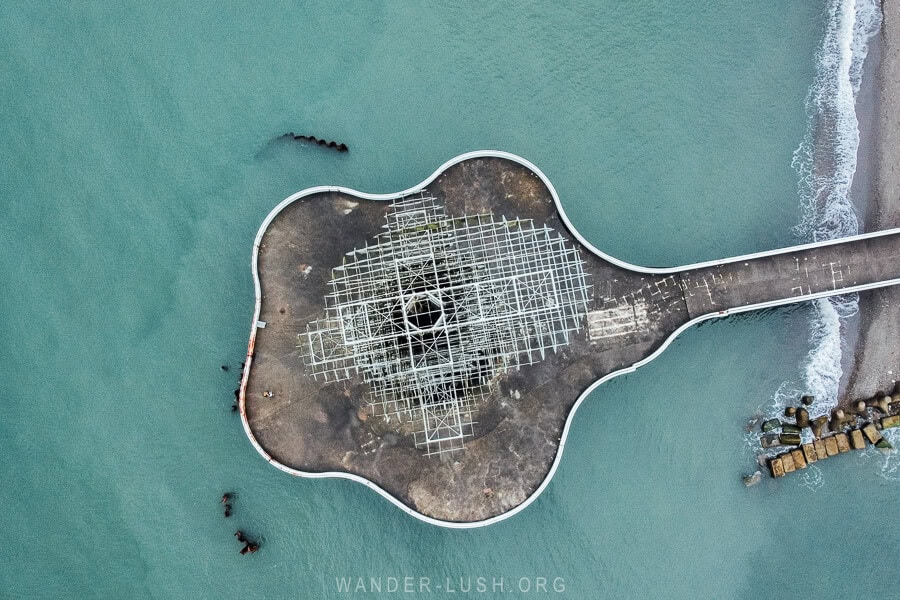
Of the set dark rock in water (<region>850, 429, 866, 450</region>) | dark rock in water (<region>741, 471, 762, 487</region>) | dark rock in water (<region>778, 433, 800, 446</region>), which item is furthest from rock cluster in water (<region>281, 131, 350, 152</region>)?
dark rock in water (<region>850, 429, 866, 450</region>)

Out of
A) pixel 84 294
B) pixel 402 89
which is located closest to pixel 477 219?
pixel 402 89

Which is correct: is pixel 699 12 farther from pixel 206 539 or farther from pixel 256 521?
pixel 206 539

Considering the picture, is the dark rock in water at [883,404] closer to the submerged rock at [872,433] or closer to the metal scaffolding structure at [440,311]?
the submerged rock at [872,433]

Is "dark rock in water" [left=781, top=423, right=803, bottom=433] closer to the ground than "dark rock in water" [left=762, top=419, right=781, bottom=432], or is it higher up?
closer to the ground

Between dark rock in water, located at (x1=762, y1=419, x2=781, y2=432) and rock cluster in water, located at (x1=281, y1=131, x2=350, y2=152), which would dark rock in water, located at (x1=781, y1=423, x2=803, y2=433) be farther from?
rock cluster in water, located at (x1=281, y1=131, x2=350, y2=152)

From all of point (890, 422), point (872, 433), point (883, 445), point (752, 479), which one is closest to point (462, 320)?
point (752, 479)

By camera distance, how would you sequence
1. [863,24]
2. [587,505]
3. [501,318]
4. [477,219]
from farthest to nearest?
[863,24], [587,505], [477,219], [501,318]
